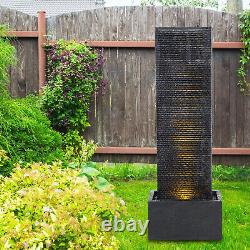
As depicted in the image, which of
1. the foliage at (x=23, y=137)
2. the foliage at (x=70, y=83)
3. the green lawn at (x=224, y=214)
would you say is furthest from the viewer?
the foliage at (x=70, y=83)

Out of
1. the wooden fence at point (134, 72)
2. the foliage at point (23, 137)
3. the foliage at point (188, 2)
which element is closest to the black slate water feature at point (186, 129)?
the foliage at point (23, 137)

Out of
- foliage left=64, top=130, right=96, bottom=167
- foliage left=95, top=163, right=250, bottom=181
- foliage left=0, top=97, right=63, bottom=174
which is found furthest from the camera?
foliage left=95, top=163, right=250, bottom=181

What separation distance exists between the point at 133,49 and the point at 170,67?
306 centimetres

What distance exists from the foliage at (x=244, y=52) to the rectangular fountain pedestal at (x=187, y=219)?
330 centimetres

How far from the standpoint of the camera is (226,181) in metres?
7.64

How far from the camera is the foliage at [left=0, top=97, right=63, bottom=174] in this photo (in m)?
5.61

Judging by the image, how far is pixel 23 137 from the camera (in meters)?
5.69

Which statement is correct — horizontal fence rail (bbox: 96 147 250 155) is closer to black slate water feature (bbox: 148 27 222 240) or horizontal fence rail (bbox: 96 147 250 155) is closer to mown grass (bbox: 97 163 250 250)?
mown grass (bbox: 97 163 250 250)

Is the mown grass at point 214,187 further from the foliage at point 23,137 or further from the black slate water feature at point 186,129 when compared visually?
the foliage at point 23,137

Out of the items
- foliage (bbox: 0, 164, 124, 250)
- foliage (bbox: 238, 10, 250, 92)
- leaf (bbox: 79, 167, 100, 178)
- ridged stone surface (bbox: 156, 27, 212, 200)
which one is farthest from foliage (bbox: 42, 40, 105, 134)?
foliage (bbox: 0, 164, 124, 250)

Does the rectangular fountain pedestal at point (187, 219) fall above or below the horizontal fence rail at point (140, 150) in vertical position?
below

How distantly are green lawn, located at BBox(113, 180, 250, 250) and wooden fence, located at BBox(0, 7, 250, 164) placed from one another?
0.61 metres

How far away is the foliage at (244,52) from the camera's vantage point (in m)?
7.76

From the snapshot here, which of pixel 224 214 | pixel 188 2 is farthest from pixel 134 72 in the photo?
pixel 188 2
